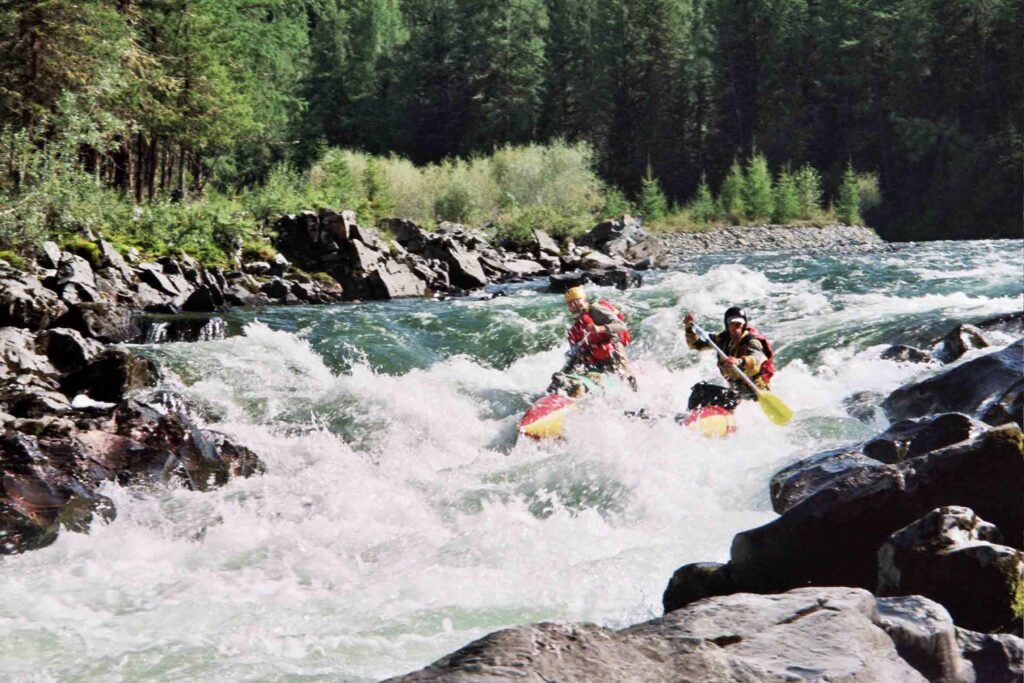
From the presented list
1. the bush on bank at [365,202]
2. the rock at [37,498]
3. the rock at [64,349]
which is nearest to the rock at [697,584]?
the rock at [37,498]

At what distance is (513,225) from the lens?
25969 millimetres

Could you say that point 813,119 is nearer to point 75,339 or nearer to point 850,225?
point 850,225

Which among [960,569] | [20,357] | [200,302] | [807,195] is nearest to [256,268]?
[200,302]

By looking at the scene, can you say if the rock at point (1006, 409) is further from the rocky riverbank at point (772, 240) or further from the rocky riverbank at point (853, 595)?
the rocky riverbank at point (772, 240)

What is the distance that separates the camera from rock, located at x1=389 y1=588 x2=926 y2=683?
2.71 metres

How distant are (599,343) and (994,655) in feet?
23.3

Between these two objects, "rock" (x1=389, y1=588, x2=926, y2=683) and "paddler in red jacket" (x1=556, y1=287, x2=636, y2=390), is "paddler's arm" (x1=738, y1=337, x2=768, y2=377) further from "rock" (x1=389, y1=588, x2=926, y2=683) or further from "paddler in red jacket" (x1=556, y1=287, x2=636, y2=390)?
"rock" (x1=389, y1=588, x2=926, y2=683)

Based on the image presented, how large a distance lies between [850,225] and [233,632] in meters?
34.6

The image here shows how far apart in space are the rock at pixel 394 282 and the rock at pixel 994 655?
51.6 ft

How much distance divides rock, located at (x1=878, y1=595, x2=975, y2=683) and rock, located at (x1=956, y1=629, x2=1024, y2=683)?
3cm

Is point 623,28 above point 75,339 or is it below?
above

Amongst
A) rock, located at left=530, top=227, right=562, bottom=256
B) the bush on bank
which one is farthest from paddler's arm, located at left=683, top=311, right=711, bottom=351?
rock, located at left=530, top=227, right=562, bottom=256

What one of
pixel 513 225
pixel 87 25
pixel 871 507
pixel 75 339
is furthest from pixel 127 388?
pixel 513 225

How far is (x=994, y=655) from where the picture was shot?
10.6 feet
